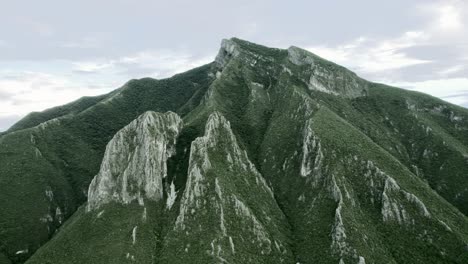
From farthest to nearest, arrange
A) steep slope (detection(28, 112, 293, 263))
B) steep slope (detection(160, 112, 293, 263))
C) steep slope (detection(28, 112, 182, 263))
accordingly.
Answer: steep slope (detection(28, 112, 182, 263)) < steep slope (detection(28, 112, 293, 263)) < steep slope (detection(160, 112, 293, 263))

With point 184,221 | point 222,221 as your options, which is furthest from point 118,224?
point 222,221

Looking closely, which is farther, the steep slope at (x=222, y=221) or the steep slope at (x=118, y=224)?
the steep slope at (x=118, y=224)

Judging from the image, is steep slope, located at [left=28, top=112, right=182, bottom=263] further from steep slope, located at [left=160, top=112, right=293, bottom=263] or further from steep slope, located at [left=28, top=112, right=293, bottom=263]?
steep slope, located at [left=160, top=112, right=293, bottom=263]

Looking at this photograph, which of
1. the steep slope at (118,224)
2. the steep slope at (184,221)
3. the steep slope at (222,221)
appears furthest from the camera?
the steep slope at (118,224)

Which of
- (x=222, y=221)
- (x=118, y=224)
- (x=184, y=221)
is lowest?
(x=118, y=224)

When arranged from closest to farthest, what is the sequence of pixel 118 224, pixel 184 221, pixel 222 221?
pixel 222 221, pixel 184 221, pixel 118 224

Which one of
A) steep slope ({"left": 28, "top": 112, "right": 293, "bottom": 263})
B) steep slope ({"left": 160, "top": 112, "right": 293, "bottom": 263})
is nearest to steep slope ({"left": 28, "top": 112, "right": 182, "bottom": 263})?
steep slope ({"left": 28, "top": 112, "right": 293, "bottom": 263})

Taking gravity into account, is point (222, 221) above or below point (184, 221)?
above

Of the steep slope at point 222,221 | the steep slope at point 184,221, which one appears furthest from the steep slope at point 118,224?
the steep slope at point 222,221

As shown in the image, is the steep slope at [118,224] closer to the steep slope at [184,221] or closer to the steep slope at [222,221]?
the steep slope at [184,221]

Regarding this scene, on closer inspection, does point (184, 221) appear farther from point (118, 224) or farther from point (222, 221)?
point (118, 224)

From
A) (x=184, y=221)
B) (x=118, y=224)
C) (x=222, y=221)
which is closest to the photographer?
(x=222, y=221)

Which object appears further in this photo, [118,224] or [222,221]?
[118,224]
